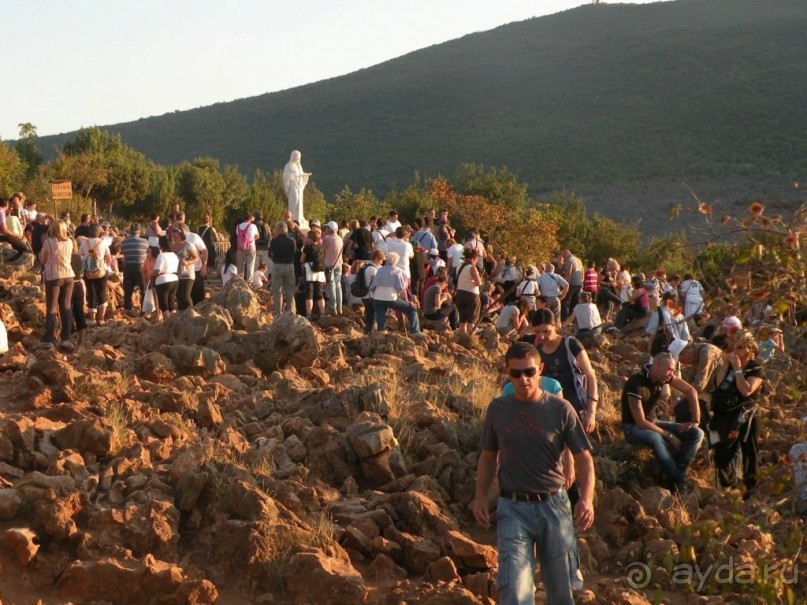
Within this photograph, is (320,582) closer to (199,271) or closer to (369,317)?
(369,317)

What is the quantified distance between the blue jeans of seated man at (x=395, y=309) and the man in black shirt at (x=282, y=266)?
1339mm

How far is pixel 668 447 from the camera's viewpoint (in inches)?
397

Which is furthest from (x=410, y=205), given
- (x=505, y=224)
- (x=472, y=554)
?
(x=472, y=554)

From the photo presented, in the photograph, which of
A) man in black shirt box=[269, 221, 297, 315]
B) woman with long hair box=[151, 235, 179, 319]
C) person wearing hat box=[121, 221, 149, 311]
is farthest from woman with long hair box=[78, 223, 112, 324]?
man in black shirt box=[269, 221, 297, 315]

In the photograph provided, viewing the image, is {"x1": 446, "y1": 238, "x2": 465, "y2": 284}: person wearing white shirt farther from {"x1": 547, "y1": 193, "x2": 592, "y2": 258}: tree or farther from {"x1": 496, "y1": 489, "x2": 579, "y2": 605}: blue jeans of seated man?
{"x1": 547, "y1": 193, "x2": 592, "y2": 258}: tree

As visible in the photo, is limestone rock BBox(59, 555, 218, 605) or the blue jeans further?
the blue jeans

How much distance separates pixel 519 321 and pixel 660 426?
621cm

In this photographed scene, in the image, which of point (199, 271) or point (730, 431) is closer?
point (730, 431)

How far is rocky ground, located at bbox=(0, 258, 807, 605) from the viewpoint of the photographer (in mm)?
7426

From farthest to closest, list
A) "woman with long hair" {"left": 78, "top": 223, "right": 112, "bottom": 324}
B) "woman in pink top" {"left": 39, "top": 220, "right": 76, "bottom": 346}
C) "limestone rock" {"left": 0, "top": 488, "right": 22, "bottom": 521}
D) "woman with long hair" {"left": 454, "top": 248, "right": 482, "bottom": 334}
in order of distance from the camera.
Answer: "woman with long hair" {"left": 454, "top": 248, "right": 482, "bottom": 334} → "woman with long hair" {"left": 78, "top": 223, "right": 112, "bottom": 324} → "woman in pink top" {"left": 39, "top": 220, "right": 76, "bottom": 346} → "limestone rock" {"left": 0, "top": 488, "right": 22, "bottom": 521}

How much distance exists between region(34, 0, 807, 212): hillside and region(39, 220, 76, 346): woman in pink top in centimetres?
5234

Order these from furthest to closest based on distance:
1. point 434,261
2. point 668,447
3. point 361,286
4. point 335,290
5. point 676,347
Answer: point 434,261 → point 335,290 → point 361,286 → point 676,347 → point 668,447

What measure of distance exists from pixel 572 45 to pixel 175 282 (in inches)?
3441

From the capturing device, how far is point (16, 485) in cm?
832
